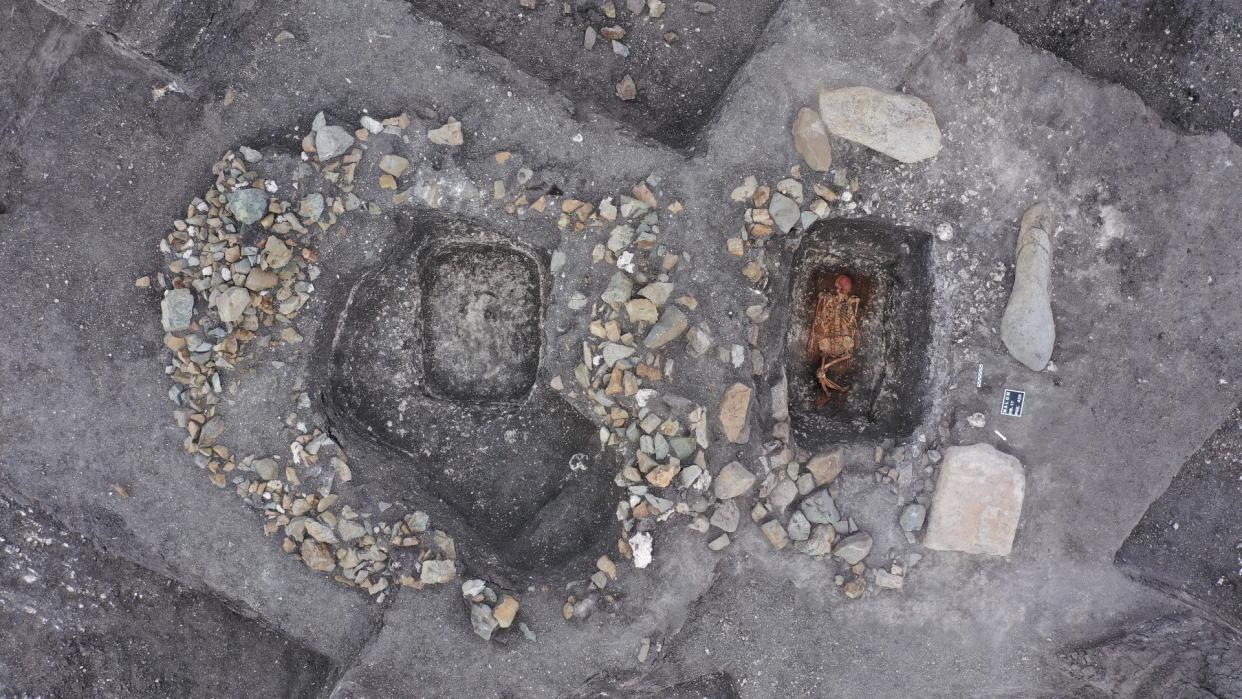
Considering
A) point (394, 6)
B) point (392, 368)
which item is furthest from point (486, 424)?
point (394, 6)

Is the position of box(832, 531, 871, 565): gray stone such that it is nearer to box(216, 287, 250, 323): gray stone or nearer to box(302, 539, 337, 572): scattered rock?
box(302, 539, 337, 572): scattered rock

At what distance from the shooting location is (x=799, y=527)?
2.99 meters

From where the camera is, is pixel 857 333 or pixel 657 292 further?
pixel 857 333

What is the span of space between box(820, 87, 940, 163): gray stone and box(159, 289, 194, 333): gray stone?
263 cm

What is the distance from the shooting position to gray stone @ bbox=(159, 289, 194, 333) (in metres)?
3.04

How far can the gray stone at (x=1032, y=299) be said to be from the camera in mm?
2992

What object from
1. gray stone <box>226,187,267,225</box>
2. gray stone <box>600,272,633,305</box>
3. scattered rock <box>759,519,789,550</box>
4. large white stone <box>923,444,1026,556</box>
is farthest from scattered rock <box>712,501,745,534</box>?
gray stone <box>226,187,267,225</box>

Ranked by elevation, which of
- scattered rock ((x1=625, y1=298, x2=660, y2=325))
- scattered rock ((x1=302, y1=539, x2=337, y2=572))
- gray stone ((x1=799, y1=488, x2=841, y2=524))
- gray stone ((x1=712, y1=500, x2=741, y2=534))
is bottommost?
scattered rock ((x1=302, y1=539, x2=337, y2=572))

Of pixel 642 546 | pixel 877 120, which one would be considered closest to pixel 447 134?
pixel 877 120

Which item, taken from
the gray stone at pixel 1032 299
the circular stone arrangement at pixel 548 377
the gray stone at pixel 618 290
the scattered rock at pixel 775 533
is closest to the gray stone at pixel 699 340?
the circular stone arrangement at pixel 548 377

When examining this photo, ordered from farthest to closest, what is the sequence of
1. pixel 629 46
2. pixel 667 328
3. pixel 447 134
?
pixel 629 46 < pixel 447 134 < pixel 667 328

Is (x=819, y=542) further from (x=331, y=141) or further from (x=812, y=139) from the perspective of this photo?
(x=331, y=141)

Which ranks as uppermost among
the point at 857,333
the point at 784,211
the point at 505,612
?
the point at 784,211

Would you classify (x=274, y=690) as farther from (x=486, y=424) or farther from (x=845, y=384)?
(x=845, y=384)
